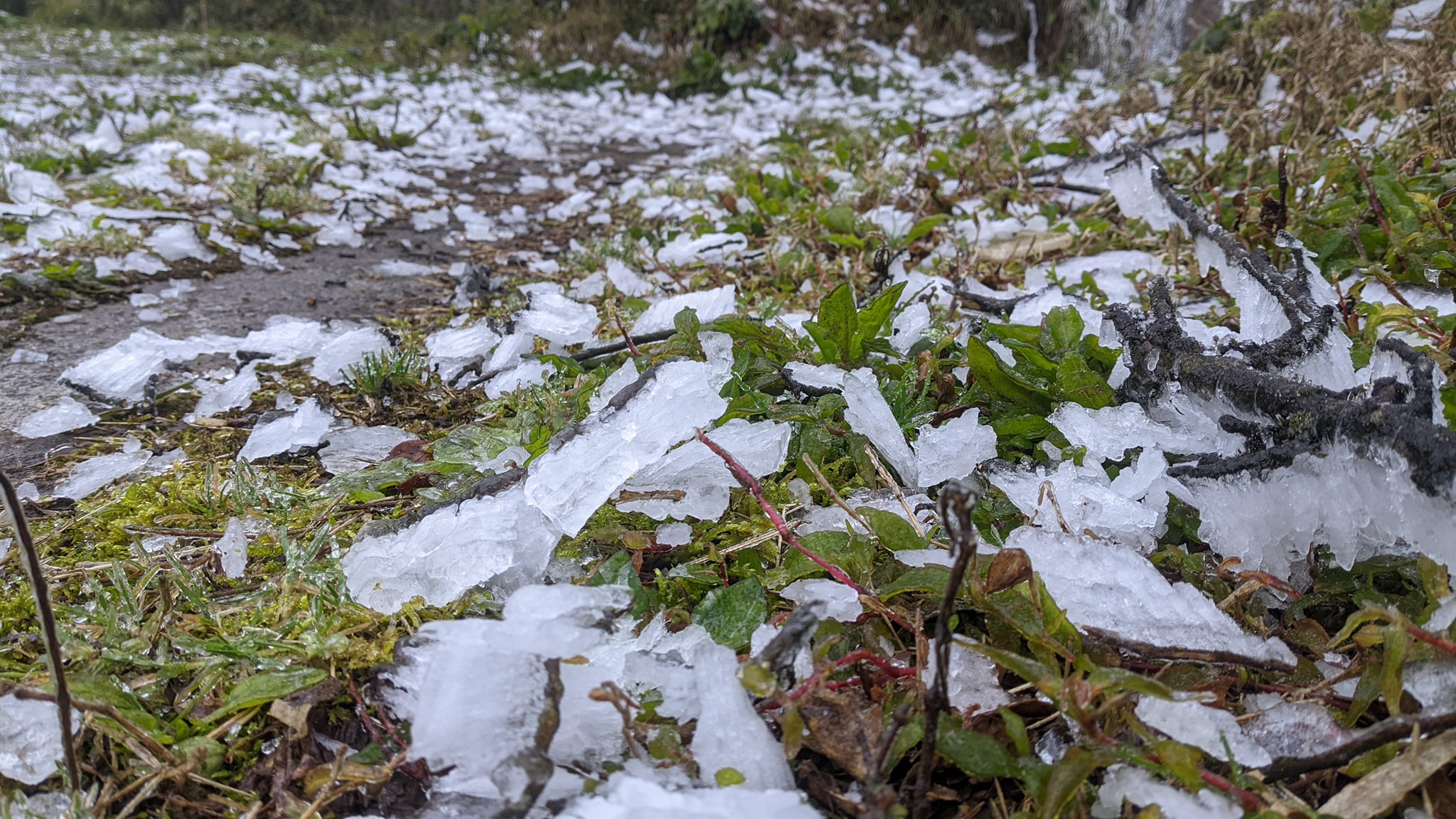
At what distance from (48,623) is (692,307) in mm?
1327

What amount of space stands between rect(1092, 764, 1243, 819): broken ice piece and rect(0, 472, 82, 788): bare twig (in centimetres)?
117

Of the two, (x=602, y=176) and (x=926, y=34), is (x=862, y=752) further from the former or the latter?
(x=926, y=34)

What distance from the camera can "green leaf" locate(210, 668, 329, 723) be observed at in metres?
1.00

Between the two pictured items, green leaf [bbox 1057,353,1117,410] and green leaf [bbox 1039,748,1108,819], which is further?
green leaf [bbox 1057,353,1117,410]

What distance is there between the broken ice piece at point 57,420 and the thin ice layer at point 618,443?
1442mm

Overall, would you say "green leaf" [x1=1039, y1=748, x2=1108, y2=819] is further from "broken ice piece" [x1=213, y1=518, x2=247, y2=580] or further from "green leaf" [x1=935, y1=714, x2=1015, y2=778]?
"broken ice piece" [x1=213, y1=518, x2=247, y2=580]

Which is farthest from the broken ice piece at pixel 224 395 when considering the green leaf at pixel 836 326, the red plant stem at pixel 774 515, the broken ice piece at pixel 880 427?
the broken ice piece at pixel 880 427

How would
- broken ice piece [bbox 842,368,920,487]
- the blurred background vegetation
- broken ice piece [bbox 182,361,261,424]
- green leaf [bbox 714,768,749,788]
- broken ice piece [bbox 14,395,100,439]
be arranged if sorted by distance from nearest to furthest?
green leaf [bbox 714,768,749,788] < broken ice piece [bbox 842,368,920,487] < broken ice piece [bbox 14,395,100,439] < broken ice piece [bbox 182,361,261,424] < the blurred background vegetation

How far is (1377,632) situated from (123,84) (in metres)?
9.94

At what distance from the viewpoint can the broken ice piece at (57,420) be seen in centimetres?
185

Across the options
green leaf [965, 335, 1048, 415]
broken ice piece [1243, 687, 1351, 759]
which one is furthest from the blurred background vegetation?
broken ice piece [1243, 687, 1351, 759]

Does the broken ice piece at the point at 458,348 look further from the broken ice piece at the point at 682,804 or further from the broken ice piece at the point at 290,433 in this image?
the broken ice piece at the point at 682,804

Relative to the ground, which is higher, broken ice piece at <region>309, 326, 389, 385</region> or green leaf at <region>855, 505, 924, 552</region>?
green leaf at <region>855, 505, 924, 552</region>

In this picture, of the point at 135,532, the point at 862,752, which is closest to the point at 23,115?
the point at 135,532
